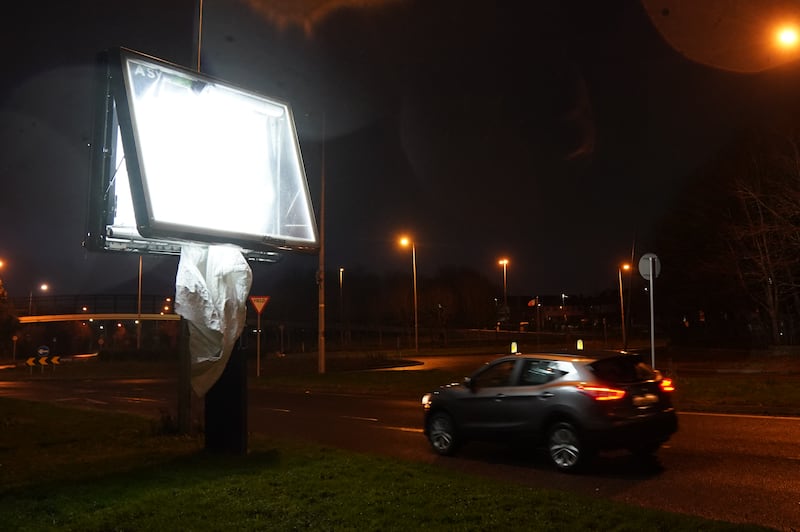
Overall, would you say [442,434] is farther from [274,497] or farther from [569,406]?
[274,497]

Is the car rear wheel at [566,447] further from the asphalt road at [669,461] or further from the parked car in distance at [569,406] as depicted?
the asphalt road at [669,461]

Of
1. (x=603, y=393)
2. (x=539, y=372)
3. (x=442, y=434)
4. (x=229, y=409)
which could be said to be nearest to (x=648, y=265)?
(x=539, y=372)

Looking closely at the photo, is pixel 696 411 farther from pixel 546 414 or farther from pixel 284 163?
pixel 284 163

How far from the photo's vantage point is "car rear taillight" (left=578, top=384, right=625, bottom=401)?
920cm

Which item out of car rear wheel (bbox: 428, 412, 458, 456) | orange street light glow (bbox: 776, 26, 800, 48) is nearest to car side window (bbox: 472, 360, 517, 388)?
car rear wheel (bbox: 428, 412, 458, 456)

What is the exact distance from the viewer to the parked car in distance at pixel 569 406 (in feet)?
30.1

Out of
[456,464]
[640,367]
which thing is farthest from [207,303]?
[640,367]

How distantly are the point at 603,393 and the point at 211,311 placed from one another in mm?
5088

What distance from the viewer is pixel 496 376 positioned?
35.4ft

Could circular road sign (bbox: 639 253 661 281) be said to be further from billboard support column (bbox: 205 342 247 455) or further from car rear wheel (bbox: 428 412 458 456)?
billboard support column (bbox: 205 342 247 455)

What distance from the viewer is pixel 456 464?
10.2 m

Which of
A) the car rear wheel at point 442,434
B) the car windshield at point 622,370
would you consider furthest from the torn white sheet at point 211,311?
the car windshield at point 622,370

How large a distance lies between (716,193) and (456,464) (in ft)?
129

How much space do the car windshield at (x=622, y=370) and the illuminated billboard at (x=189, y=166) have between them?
15.2ft
